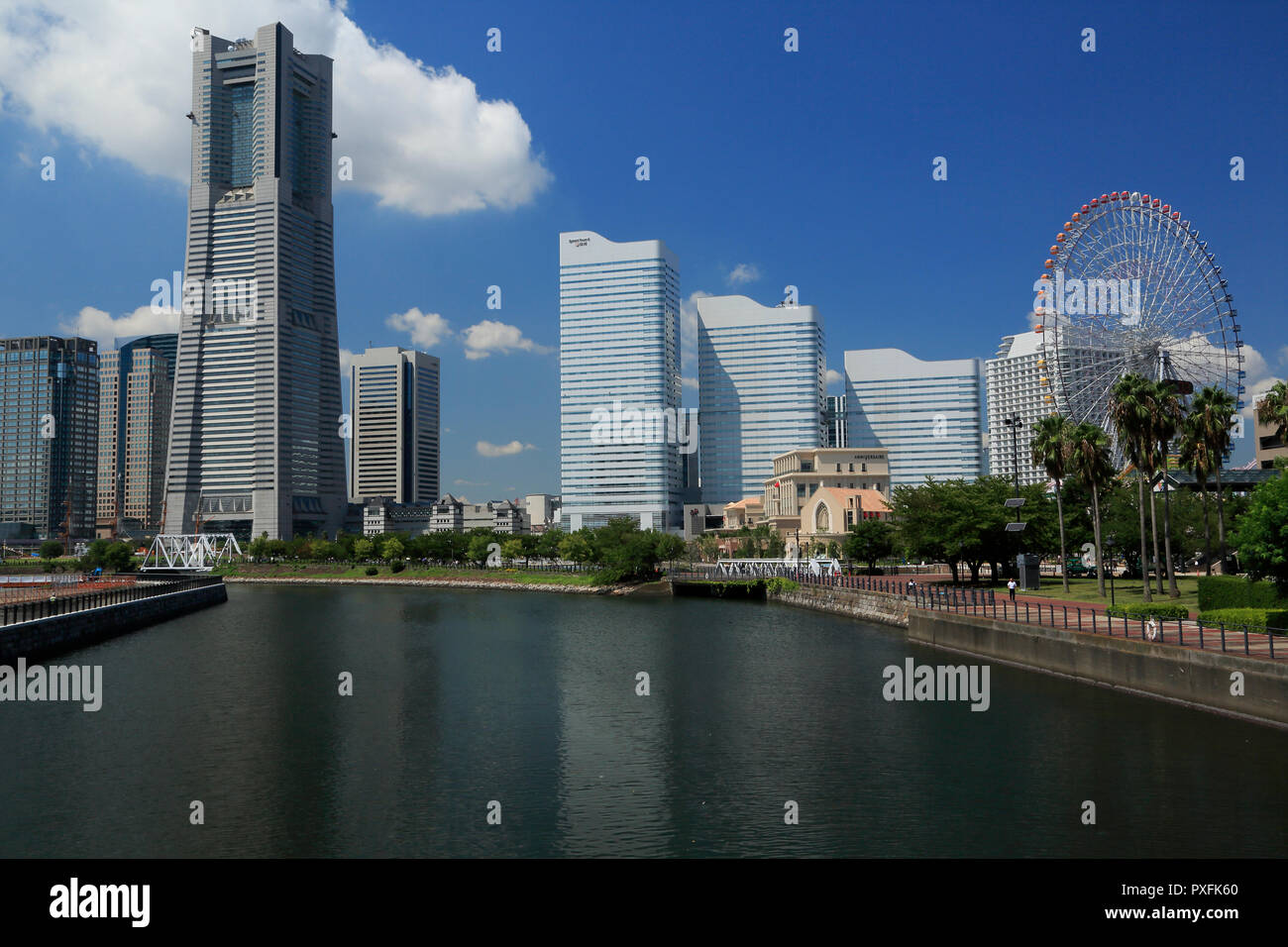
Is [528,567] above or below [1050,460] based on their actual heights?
below

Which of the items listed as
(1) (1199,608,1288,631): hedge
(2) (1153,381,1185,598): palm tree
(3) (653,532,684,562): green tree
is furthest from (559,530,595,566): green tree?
(1) (1199,608,1288,631): hedge

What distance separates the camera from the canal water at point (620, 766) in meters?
23.2

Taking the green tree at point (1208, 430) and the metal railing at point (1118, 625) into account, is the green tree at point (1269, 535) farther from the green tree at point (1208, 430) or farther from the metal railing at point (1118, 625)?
the green tree at point (1208, 430)

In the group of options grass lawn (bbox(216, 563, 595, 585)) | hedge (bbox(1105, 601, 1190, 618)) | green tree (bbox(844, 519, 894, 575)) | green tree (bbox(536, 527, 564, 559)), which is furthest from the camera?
green tree (bbox(536, 527, 564, 559))

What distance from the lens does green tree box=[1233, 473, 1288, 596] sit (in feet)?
125

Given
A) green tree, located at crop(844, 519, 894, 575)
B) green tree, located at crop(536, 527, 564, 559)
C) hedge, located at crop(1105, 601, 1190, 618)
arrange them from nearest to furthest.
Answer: hedge, located at crop(1105, 601, 1190, 618) → green tree, located at crop(844, 519, 894, 575) → green tree, located at crop(536, 527, 564, 559)

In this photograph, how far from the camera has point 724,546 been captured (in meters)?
173

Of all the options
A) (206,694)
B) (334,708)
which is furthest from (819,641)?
(206,694)

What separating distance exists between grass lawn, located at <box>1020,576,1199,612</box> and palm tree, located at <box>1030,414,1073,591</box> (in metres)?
1.56

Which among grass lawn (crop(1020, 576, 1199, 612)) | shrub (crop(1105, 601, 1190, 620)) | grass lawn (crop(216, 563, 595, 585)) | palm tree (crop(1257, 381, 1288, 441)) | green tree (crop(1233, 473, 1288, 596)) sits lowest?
grass lawn (crop(216, 563, 595, 585))

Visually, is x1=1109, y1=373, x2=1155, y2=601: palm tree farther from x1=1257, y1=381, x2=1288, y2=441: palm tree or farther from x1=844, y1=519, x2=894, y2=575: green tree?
x1=844, y1=519, x2=894, y2=575: green tree
